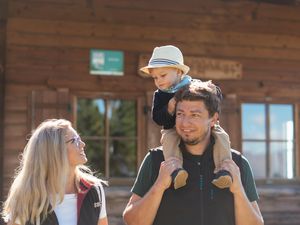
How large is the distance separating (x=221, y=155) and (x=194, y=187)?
0.64 ft

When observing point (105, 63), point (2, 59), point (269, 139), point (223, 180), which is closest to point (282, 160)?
point (269, 139)

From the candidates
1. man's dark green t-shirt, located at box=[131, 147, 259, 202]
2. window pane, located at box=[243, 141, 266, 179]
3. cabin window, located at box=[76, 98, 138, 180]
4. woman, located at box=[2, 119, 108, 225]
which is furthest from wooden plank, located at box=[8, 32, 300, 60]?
man's dark green t-shirt, located at box=[131, 147, 259, 202]

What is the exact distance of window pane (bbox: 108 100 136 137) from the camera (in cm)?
712

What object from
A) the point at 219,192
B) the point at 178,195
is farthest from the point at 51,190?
the point at 219,192

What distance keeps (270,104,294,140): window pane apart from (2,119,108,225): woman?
17.5ft

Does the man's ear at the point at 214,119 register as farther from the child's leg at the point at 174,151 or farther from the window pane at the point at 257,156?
the window pane at the point at 257,156

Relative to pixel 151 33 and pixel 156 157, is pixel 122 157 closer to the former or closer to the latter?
pixel 151 33

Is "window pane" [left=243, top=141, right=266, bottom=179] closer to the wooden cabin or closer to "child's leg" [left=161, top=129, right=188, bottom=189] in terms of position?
the wooden cabin

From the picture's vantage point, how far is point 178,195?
2.51 m

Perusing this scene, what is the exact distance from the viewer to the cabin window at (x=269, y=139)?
7605 millimetres

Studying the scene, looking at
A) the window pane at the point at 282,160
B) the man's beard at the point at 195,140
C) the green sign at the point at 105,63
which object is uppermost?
the green sign at the point at 105,63

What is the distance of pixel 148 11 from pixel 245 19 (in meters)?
1.35

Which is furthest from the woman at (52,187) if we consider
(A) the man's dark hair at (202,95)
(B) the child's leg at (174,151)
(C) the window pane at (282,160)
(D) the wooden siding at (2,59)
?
(C) the window pane at (282,160)

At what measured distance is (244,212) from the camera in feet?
8.17
